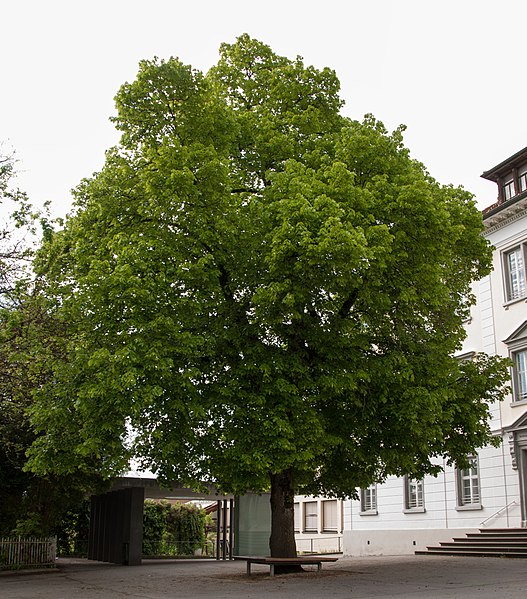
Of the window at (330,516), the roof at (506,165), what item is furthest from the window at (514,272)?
the window at (330,516)

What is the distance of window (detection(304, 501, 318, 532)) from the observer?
4378 cm

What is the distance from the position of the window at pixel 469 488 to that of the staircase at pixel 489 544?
52.8 inches

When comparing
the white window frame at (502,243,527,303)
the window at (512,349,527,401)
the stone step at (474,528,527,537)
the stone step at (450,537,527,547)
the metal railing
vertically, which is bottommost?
the stone step at (450,537,527,547)

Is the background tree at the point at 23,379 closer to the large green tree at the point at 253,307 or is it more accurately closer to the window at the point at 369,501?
the large green tree at the point at 253,307

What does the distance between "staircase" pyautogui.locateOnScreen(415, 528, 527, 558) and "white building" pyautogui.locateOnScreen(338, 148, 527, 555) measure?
650mm

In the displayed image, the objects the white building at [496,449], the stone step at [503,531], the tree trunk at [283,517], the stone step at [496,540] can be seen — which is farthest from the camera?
the white building at [496,449]

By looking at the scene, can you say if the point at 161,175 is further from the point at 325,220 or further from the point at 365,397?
the point at 365,397

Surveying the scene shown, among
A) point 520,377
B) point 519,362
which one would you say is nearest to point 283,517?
point 520,377

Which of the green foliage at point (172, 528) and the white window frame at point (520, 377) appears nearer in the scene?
the white window frame at point (520, 377)

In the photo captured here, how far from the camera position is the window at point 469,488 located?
86.1 feet

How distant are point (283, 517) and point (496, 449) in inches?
428

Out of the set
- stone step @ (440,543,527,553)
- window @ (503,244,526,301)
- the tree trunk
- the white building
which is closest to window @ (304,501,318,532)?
the white building

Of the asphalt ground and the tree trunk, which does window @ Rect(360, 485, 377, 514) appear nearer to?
the asphalt ground

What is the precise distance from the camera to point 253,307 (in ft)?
55.4
